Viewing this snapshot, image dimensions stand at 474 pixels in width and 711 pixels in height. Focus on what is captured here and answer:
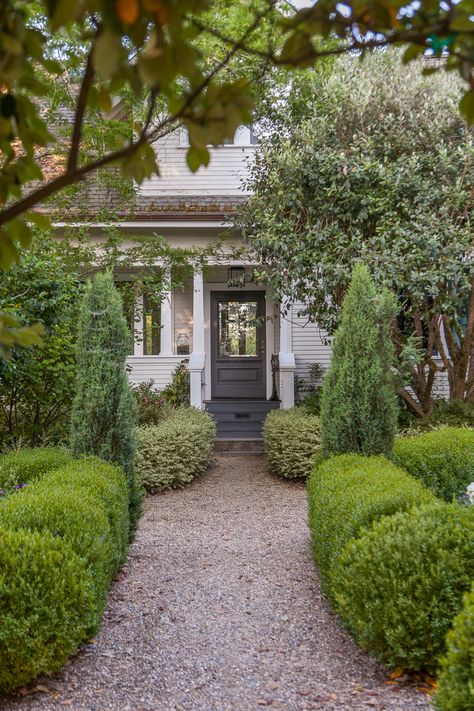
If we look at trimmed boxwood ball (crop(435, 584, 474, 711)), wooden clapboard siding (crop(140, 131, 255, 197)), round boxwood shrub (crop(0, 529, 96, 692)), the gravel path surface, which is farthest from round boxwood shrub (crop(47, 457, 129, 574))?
wooden clapboard siding (crop(140, 131, 255, 197))

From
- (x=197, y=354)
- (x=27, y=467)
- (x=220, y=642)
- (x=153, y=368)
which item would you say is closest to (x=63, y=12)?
(x=220, y=642)

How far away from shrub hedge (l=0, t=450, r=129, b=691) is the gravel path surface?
26cm

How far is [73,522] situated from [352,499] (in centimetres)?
180

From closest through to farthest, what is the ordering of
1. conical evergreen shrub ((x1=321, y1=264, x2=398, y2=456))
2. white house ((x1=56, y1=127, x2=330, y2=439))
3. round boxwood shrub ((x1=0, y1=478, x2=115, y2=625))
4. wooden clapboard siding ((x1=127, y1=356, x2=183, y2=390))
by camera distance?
round boxwood shrub ((x1=0, y1=478, x2=115, y2=625)) < conical evergreen shrub ((x1=321, y1=264, x2=398, y2=456)) < white house ((x1=56, y1=127, x2=330, y2=439)) < wooden clapboard siding ((x1=127, y1=356, x2=183, y2=390))

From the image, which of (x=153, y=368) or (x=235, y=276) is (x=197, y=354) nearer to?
(x=153, y=368)

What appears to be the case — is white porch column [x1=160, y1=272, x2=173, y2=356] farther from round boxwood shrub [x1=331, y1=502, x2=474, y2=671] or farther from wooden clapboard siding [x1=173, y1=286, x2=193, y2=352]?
round boxwood shrub [x1=331, y1=502, x2=474, y2=671]

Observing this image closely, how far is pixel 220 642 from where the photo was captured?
4078 millimetres

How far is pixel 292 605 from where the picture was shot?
15.6 feet

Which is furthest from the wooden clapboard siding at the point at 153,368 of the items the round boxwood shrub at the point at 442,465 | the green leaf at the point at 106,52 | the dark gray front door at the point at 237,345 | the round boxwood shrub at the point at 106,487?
the green leaf at the point at 106,52

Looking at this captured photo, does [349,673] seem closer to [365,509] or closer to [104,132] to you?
[365,509]

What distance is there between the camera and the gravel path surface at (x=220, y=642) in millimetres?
3268

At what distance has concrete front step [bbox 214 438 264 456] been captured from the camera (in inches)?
460

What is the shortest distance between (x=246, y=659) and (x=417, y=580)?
1262 mm

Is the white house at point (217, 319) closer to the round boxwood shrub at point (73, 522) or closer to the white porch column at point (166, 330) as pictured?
the white porch column at point (166, 330)
